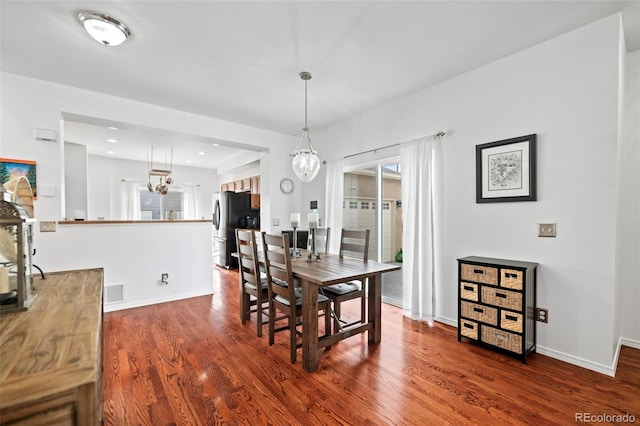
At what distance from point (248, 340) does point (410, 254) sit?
1988 millimetres

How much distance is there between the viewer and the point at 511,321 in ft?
7.64

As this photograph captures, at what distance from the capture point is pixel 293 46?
2422 millimetres

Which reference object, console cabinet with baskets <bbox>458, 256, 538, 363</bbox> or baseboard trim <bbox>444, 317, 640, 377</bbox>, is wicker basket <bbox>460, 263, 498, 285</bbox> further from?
baseboard trim <bbox>444, 317, 640, 377</bbox>

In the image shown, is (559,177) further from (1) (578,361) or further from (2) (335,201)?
(2) (335,201)

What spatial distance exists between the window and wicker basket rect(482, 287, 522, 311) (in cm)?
700

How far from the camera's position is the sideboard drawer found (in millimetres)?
2430

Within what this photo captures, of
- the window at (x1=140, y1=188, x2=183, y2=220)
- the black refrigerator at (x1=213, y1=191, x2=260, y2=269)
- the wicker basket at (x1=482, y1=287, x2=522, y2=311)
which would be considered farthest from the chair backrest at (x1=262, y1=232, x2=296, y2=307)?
the window at (x1=140, y1=188, x2=183, y2=220)

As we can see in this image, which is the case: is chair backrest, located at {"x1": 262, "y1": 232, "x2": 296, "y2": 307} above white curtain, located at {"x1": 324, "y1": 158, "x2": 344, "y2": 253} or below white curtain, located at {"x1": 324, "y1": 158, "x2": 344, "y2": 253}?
below

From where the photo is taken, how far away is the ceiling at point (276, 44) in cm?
201

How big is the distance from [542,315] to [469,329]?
589mm

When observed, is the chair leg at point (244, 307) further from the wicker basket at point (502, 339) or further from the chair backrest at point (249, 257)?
the wicker basket at point (502, 339)

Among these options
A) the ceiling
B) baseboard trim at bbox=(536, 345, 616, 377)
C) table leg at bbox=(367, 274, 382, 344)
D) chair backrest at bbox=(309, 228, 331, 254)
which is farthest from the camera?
chair backrest at bbox=(309, 228, 331, 254)

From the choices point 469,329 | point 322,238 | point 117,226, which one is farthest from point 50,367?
point 117,226

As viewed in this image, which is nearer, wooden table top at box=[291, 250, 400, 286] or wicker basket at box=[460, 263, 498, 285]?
wooden table top at box=[291, 250, 400, 286]
